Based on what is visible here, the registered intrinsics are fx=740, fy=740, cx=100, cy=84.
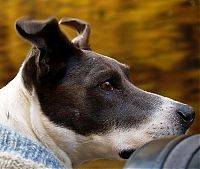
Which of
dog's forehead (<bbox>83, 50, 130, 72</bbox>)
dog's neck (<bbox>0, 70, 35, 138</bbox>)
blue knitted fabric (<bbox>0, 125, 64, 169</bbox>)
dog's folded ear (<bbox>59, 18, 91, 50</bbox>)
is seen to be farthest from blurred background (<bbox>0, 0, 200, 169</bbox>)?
blue knitted fabric (<bbox>0, 125, 64, 169</bbox>)

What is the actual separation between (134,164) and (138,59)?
3.10 m

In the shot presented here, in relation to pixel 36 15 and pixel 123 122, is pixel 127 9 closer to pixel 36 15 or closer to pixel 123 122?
pixel 36 15

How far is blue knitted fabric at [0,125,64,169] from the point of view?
2592mm

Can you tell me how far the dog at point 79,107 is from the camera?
2910 millimetres

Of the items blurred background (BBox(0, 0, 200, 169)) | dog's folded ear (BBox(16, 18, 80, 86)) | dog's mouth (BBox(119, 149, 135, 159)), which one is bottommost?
blurred background (BBox(0, 0, 200, 169))

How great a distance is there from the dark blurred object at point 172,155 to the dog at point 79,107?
1.01 m

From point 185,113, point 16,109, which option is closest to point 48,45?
point 16,109

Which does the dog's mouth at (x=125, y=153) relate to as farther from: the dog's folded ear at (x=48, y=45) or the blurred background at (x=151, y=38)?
the blurred background at (x=151, y=38)

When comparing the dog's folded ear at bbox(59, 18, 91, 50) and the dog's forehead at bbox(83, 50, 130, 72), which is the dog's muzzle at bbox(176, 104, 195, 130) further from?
the dog's folded ear at bbox(59, 18, 91, 50)

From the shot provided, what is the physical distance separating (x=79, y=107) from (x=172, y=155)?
119 cm

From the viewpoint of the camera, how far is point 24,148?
2609mm

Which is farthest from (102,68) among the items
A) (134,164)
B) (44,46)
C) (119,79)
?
(134,164)

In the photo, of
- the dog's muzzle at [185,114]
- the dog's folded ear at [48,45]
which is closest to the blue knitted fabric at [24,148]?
the dog's folded ear at [48,45]

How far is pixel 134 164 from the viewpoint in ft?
6.23
